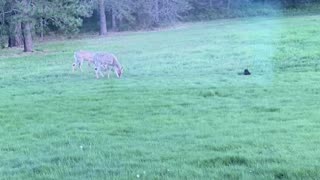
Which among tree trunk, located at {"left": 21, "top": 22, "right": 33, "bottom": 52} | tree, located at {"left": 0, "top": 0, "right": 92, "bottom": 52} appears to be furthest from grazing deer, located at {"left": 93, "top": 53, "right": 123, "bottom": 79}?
tree trunk, located at {"left": 21, "top": 22, "right": 33, "bottom": 52}

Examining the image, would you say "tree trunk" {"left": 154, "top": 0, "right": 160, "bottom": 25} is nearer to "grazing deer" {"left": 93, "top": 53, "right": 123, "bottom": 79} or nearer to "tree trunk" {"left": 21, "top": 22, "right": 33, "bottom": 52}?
"tree trunk" {"left": 21, "top": 22, "right": 33, "bottom": 52}

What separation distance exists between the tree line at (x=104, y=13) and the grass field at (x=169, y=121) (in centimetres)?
1050

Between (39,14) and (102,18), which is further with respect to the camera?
(102,18)

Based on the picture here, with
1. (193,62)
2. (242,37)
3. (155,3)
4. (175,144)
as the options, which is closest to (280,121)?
(175,144)

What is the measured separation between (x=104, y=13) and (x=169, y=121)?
39.1 meters

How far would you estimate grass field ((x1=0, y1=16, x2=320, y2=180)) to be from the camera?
6590mm

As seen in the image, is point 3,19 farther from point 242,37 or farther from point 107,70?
point 107,70

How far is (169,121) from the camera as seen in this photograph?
9672 mm

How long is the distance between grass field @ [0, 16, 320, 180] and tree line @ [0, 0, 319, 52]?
10504 mm

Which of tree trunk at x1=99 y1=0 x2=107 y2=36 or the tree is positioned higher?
the tree

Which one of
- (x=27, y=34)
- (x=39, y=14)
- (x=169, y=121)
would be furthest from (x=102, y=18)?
(x=169, y=121)

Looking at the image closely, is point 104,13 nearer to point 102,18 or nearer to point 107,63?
point 102,18

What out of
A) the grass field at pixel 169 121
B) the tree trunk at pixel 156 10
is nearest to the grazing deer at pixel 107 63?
the grass field at pixel 169 121

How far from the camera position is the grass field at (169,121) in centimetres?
659
